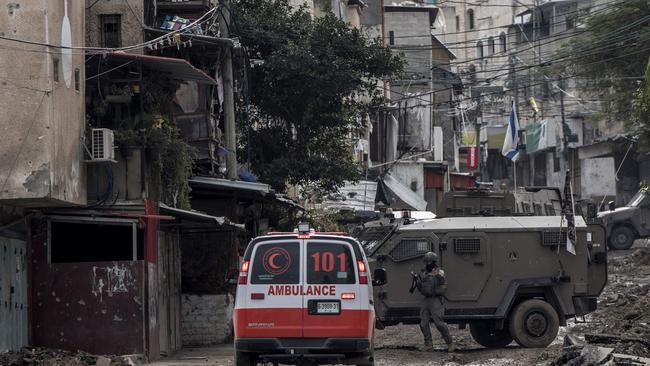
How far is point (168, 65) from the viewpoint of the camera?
21.1 m

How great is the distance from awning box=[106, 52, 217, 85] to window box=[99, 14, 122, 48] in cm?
142

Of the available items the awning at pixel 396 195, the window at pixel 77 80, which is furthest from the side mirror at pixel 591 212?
the awning at pixel 396 195

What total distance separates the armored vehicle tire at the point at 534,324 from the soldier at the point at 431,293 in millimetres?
1317

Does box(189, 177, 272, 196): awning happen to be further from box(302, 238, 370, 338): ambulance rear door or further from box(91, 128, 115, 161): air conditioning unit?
box(302, 238, 370, 338): ambulance rear door

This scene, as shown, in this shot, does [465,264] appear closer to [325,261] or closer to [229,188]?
[229,188]

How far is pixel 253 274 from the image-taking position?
51.6 feet

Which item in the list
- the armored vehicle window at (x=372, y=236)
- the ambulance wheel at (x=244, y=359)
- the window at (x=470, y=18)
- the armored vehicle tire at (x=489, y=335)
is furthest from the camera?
the window at (x=470, y=18)

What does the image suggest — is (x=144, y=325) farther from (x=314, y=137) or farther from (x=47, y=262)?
(x=314, y=137)

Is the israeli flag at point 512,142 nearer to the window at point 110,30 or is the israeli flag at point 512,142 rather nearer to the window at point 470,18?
the window at point 110,30

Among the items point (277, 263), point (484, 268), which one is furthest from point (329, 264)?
point (484, 268)

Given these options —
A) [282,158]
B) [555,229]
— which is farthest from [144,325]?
[282,158]

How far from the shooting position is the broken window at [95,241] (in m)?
20.8

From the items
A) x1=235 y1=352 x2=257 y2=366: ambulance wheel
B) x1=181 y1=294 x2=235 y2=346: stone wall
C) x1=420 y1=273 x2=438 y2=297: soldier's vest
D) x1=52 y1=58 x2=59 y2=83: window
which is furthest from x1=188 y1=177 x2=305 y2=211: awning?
x1=235 y1=352 x2=257 y2=366: ambulance wheel

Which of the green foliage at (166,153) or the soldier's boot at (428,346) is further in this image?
the soldier's boot at (428,346)
